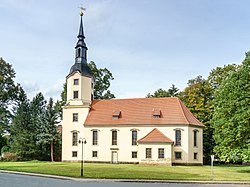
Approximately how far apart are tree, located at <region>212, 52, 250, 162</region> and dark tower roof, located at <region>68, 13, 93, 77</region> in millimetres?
22560

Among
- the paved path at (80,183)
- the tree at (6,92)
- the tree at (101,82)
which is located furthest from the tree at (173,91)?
the paved path at (80,183)

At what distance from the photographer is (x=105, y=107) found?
4753cm

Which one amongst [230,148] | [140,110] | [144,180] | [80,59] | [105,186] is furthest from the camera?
[80,59]

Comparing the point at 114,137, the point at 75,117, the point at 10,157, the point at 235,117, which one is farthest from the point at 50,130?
the point at 235,117

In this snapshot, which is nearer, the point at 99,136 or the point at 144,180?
the point at 144,180

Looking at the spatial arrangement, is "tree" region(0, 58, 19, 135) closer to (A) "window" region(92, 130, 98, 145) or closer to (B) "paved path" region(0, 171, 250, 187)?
(A) "window" region(92, 130, 98, 145)

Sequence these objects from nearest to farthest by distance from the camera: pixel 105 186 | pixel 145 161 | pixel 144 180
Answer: pixel 105 186
pixel 144 180
pixel 145 161

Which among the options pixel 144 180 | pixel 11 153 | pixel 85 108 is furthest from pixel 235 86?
pixel 11 153

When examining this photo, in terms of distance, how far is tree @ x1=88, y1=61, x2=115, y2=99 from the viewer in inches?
2291

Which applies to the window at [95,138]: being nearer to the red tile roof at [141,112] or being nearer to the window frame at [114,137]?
the red tile roof at [141,112]

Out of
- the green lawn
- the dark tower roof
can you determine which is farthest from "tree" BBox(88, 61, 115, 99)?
the green lawn

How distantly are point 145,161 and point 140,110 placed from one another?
6.91 metres

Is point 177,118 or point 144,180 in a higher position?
point 177,118

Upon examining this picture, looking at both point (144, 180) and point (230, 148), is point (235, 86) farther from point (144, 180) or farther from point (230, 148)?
point (144, 180)
